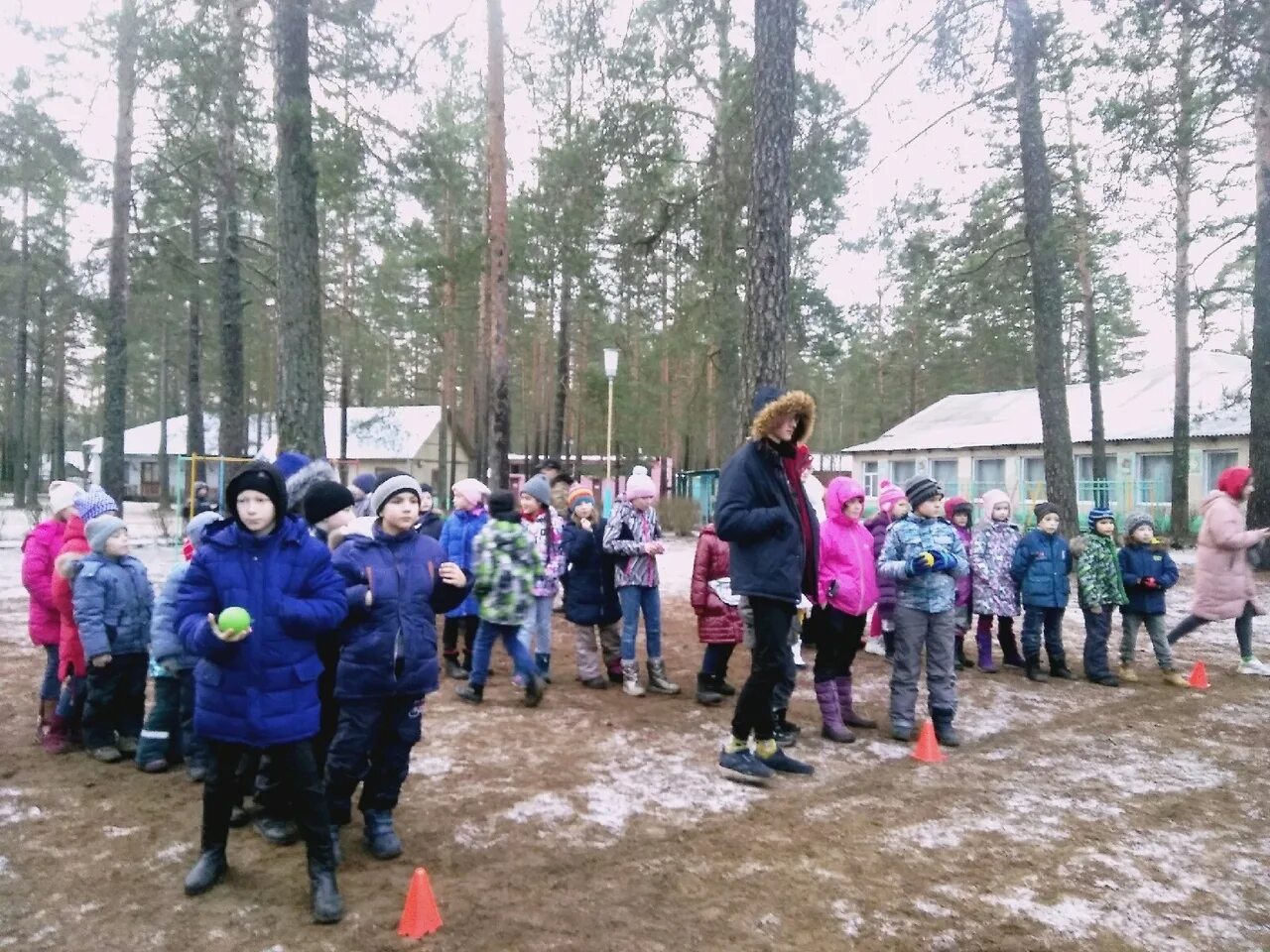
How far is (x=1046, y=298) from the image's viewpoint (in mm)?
13758

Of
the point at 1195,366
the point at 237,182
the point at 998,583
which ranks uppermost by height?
the point at 237,182

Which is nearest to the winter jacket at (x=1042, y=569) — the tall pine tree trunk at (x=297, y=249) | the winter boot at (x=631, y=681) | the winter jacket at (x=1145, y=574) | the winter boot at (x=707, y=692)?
the winter jacket at (x=1145, y=574)

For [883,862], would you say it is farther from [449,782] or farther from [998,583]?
[998,583]

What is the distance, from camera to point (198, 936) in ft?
10.5

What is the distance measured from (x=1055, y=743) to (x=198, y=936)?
4925mm

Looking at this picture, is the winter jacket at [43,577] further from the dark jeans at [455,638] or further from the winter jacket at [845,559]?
the winter jacket at [845,559]

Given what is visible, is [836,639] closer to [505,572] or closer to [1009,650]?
[505,572]


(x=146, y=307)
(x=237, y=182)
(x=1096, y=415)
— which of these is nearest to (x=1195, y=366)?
(x=1096, y=415)

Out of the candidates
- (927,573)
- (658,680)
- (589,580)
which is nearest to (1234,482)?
(927,573)

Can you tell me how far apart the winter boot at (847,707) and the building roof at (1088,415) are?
72.2 feet

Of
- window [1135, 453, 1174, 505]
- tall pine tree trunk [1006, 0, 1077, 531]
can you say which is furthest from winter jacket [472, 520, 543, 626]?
window [1135, 453, 1174, 505]

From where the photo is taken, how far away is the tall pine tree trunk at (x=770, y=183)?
27.5ft

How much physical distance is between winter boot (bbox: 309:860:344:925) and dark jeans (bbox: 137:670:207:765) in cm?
202

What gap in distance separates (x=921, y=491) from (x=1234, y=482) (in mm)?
3730
